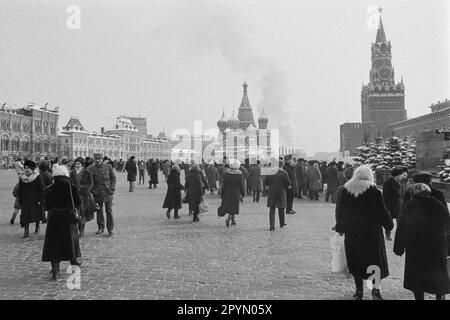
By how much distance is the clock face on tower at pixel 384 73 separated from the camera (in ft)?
341

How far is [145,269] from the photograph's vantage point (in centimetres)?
668

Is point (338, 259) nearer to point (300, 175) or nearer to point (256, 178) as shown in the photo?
point (256, 178)

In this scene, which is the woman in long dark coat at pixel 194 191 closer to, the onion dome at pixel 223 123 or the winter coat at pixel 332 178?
the winter coat at pixel 332 178

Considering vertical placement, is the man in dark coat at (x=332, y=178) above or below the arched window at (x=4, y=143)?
below

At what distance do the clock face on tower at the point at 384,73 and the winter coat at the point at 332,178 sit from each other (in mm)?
95180

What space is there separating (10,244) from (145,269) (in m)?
3.39

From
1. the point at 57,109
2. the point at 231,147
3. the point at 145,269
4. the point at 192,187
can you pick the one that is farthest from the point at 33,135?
the point at 145,269

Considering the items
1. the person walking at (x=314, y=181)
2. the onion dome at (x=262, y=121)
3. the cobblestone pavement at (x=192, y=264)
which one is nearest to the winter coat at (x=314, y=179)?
the person walking at (x=314, y=181)

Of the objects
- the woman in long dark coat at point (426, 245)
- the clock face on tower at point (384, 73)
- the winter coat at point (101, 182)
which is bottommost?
the woman in long dark coat at point (426, 245)

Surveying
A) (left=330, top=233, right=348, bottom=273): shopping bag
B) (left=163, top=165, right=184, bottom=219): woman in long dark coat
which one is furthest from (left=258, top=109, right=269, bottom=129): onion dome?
(left=330, top=233, right=348, bottom=273): shopping bag

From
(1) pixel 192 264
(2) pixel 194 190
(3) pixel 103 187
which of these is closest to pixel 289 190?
(2) pixel 194 190

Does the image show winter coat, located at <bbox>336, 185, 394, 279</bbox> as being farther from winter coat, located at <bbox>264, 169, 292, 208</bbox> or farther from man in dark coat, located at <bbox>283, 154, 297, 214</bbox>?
man in dark coat, located at <bbox>283, 154, 297, 214</bbox>

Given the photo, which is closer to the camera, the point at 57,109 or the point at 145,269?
the point at 145,269
